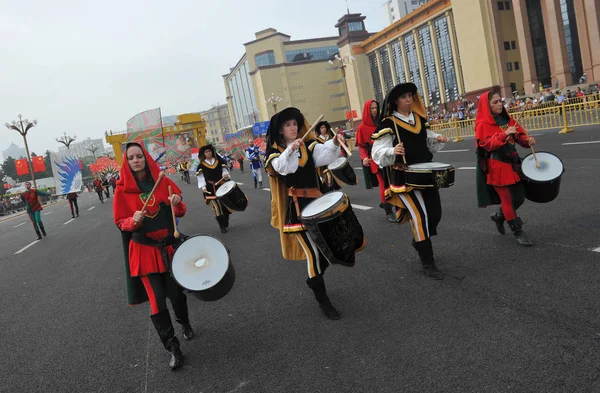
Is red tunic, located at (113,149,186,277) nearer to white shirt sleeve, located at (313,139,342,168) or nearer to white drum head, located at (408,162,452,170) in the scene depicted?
white shirt sleeve, located at (313,139,342,168)

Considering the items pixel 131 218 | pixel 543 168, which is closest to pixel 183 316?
pixel 131 218

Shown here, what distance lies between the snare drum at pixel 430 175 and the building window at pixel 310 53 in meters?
111

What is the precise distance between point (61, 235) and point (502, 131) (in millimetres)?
13990

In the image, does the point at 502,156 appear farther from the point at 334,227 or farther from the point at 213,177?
the point at 213,177

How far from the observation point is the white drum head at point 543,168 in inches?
209

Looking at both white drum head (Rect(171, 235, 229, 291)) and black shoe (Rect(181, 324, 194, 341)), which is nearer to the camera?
white drum head (Rect(171, 235, 229, 291))

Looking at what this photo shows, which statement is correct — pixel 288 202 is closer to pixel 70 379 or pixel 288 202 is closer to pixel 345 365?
pixel 345 365

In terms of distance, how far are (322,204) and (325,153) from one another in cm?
53

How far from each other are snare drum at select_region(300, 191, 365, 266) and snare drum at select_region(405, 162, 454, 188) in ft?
3.18

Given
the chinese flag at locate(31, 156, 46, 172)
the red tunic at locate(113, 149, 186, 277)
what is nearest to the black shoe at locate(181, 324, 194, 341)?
the red tunic at locate(113, 149, 186, 277)

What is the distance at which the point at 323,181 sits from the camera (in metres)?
4.52

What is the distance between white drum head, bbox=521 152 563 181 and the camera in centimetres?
Answer: 531

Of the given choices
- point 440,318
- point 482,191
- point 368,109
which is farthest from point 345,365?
point 368,109

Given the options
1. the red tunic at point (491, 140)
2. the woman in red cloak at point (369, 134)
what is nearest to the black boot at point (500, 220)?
the red tunic at point (491, 140)
